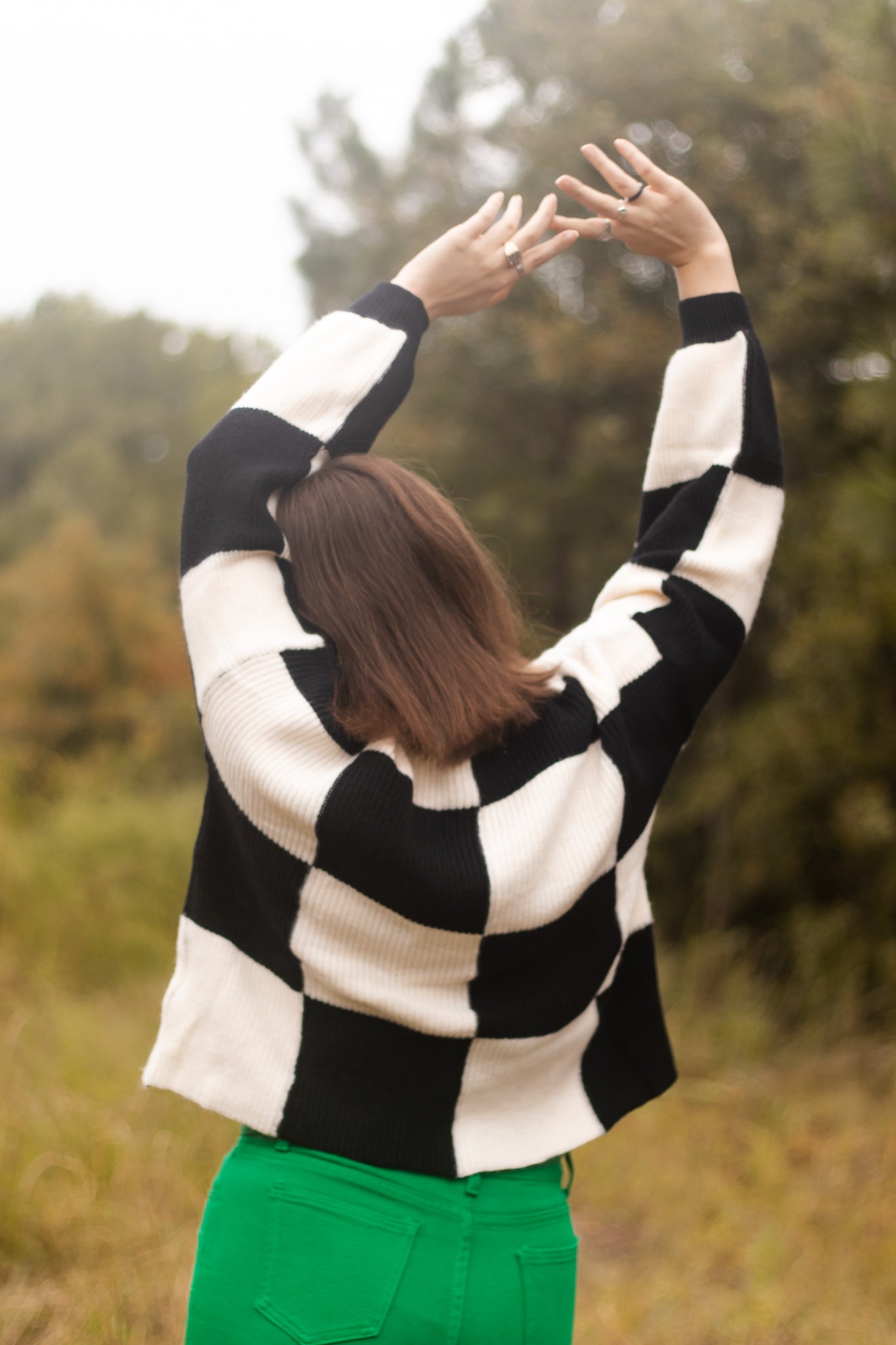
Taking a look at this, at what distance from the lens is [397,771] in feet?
2.67

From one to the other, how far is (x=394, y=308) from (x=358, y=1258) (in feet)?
2.93

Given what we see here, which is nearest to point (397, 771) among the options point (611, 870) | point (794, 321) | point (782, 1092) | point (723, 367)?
point (611, 870)

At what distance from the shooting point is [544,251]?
112 cm

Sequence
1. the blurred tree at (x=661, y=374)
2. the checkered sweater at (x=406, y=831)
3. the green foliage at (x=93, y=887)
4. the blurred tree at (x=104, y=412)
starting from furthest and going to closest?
the blurred tree at (x=104, y=412), the green foliage at (x=93, y=887), the blurred tree at (x=661, y=374), the checkered sweater at (x=406, y=831)

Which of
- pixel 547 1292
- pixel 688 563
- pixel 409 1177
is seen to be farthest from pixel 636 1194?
pixel 688 563

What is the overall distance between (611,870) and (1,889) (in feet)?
17.3

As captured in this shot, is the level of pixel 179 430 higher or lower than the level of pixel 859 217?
lower

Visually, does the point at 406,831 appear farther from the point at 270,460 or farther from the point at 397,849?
the point at 270,460

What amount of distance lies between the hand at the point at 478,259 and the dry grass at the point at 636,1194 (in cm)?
191

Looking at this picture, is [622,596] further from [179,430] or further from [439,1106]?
[179,430]

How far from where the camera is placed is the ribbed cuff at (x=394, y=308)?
3.39 ft

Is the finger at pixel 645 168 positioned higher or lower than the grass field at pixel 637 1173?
higher

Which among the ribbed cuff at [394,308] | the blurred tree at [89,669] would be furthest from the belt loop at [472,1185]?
the blurred tree at [89,669]

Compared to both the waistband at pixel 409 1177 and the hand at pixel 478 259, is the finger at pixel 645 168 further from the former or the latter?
the waistband at pixel 409 1177
